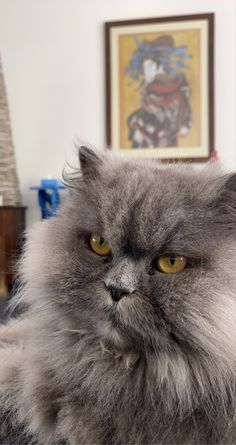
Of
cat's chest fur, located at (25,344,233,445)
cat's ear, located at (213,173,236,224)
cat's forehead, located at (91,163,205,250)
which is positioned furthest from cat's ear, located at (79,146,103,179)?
cat's chest fur, located at (25,344,233,445)

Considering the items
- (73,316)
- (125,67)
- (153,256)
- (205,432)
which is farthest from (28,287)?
(125,67)

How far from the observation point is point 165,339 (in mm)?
920

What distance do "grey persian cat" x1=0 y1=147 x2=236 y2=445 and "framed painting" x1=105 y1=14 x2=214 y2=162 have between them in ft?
10.7

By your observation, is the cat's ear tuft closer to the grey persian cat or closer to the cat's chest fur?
the grey persian cat

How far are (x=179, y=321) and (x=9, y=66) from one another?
4.10m

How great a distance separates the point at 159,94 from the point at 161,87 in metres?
0.06

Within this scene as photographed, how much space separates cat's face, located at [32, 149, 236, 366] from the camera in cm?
92

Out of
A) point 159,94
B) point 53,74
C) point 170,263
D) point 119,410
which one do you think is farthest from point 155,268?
point 53,74

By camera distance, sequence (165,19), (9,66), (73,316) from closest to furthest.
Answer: (73,316) → (165,19) → (9,66)

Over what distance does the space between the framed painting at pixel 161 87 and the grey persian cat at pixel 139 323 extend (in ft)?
10.7

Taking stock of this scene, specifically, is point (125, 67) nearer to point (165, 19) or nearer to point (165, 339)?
point (165, 19)

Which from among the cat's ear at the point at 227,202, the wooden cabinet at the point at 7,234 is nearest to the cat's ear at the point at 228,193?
the cat's ear at the point at 227,202

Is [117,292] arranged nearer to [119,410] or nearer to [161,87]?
[119,410]

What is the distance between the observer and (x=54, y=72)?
4.49 m
